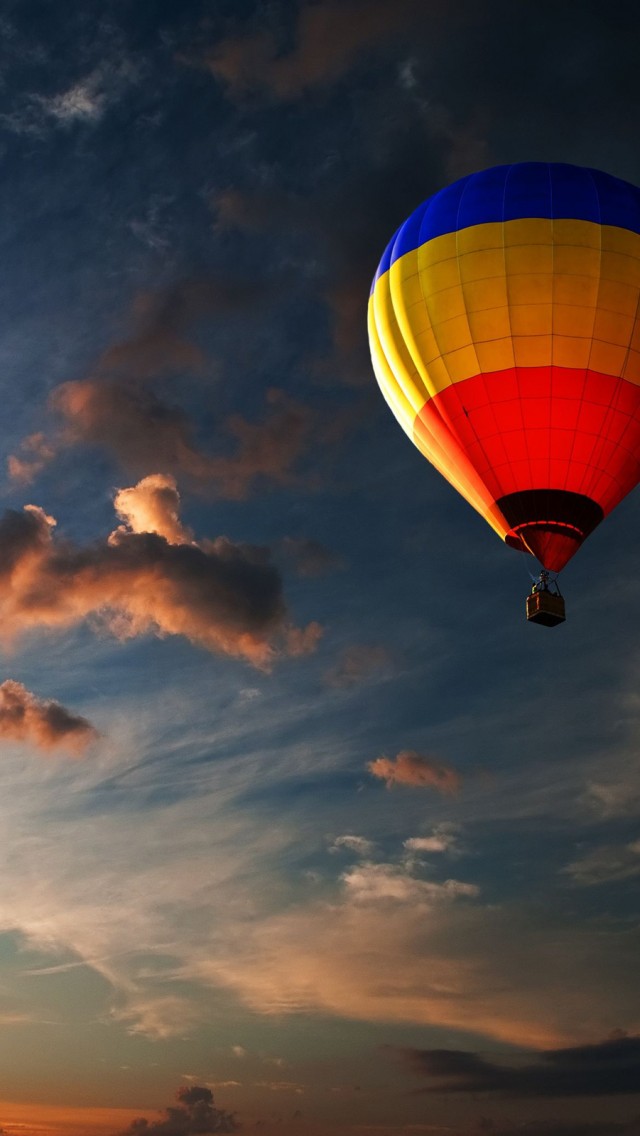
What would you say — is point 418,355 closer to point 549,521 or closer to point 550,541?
point 549,521

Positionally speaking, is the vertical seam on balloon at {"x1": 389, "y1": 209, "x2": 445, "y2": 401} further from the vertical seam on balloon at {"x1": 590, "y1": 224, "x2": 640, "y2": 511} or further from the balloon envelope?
the vertical seam on balloon at {"x1": 590, "y1": 224, "x2": 640, "y2": 511}

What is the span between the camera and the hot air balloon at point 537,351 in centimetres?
5422

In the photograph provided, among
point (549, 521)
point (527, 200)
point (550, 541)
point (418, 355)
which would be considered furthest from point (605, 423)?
point (527, 200)

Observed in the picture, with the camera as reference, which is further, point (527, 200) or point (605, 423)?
point (527, 200)

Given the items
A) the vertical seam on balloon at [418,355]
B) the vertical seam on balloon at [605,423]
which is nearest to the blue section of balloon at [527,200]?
the vertical seam on balloon at [418,355]

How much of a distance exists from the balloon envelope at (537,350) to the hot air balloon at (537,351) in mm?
48

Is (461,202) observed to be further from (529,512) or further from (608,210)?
(529,512)

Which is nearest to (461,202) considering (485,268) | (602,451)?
(485,268)

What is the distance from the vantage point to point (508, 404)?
5469 centimetres

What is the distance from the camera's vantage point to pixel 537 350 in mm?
54250

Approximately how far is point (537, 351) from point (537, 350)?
0.05 meters

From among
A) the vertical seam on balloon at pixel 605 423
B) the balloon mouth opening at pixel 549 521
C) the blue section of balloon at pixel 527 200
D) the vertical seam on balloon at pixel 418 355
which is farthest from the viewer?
the vertical seam on balloon at pixel 418 355

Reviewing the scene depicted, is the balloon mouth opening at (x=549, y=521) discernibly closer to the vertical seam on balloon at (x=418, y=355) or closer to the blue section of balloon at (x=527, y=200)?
the vertical seam on balloon at (x=418, y=355)

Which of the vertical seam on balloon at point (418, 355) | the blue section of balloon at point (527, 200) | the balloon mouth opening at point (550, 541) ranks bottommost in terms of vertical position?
the balloon mouth opening at point (550, 541)
